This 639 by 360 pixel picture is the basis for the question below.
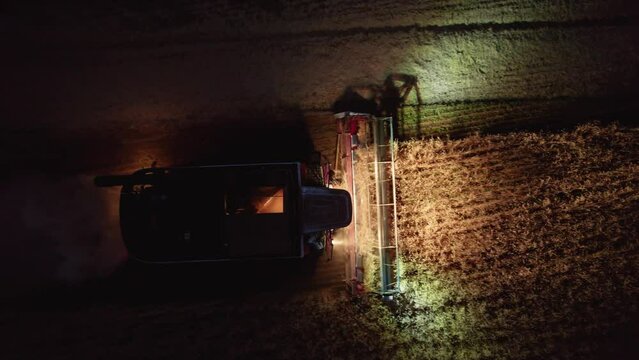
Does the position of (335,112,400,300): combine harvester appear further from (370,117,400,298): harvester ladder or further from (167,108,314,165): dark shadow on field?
(167,108,314,165): dark shadow on field

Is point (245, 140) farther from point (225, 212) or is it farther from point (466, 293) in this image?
point (466, 293)


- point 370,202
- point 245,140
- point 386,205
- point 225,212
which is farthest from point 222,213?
point 386,205

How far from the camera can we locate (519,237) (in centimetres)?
575

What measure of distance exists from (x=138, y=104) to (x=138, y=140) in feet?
1.51

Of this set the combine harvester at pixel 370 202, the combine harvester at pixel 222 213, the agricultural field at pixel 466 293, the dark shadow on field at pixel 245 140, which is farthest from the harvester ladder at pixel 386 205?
the dark shadow on field at pixel 245 140

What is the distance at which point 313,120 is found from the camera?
568 centimetres

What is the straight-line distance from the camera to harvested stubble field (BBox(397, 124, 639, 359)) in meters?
5.59

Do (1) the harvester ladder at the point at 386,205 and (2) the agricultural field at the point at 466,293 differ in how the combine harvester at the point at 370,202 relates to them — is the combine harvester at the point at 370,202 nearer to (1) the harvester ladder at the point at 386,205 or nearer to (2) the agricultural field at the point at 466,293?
(1) the harvester ladder at the point at 386,205

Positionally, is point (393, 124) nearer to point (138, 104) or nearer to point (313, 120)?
point (313, 120)

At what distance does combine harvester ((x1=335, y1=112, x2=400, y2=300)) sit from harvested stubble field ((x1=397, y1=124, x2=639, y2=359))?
34 cm

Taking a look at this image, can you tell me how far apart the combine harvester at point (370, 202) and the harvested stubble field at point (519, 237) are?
343 millimetres

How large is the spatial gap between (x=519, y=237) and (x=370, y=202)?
2066 millimetres

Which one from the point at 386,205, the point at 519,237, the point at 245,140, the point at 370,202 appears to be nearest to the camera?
the point at 386,205

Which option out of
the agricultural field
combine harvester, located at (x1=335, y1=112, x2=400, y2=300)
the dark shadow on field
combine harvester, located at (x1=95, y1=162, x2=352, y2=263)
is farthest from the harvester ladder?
the dark shadow on field
